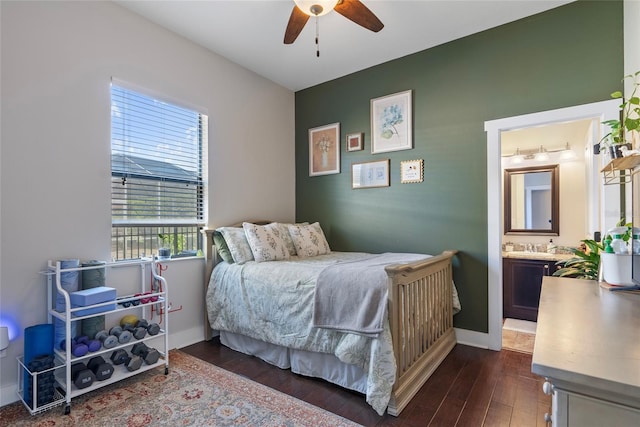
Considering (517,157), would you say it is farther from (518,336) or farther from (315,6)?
(315,6)

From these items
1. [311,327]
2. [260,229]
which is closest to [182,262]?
[260,229]

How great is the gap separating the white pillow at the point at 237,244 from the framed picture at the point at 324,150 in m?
1.41

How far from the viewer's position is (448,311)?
2.85 meters

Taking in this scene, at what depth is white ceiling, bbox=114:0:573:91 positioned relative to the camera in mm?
2486

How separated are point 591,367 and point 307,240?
2.79 m

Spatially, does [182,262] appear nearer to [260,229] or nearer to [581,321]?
[260,229]

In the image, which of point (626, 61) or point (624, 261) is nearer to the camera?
point (624, 261)

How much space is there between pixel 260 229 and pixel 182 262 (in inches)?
30.0

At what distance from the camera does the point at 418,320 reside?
2.19 m

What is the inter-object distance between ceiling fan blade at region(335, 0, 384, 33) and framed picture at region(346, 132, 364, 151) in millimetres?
1403

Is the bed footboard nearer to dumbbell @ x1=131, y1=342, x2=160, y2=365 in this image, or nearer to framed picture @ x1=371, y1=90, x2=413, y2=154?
framed picture @ x1=371, y1=90, x2=413, y2=154

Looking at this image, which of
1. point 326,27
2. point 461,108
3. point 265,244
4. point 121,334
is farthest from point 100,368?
point 461,108

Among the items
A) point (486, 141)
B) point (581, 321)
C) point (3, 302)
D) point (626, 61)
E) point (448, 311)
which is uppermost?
point (626, 61)

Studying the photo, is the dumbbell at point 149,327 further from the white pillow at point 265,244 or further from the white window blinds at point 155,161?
the white pillow at point 265,244
